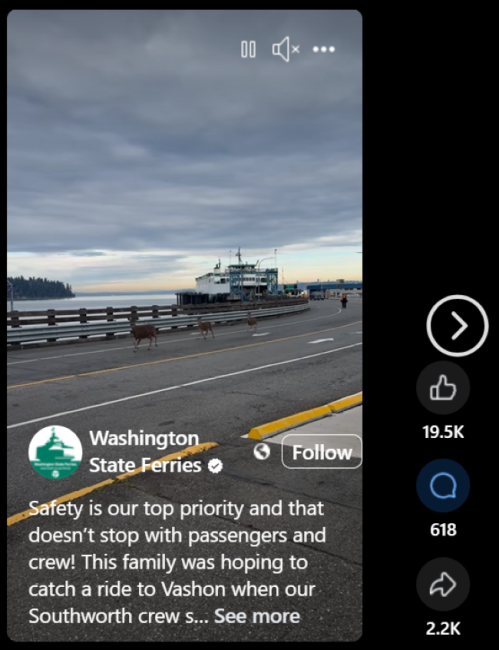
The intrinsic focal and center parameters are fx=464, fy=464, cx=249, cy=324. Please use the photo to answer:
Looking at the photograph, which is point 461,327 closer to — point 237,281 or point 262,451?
point 262,451

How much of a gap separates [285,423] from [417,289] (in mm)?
4523

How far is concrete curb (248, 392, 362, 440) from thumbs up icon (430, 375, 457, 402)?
13.7 feet

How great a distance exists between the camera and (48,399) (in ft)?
28.2

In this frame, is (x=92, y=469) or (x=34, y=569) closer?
(x=34, y=569)

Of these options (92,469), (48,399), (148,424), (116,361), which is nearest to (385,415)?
(92,469)

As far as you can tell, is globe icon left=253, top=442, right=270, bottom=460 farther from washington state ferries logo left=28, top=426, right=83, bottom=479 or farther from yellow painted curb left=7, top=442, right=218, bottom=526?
washington state ferries logo left=28, top=426, right=83, bottom=479

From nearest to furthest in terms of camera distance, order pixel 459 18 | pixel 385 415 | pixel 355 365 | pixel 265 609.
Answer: pixel 459 18 < pixel 385 415 < pixel 265 609 < pixel 355 365

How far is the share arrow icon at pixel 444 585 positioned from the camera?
138 cm

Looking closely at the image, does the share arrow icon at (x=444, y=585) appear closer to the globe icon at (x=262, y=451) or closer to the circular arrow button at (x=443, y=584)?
the circular arrow button at (x=443, y=584)

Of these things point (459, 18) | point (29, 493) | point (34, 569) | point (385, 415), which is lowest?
point (29, 493)

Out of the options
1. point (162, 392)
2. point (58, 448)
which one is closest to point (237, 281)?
point (162, 392)

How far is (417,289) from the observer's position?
1385 millimetres

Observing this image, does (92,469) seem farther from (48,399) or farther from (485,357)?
(48,399)

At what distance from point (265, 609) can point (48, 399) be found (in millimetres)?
7942
